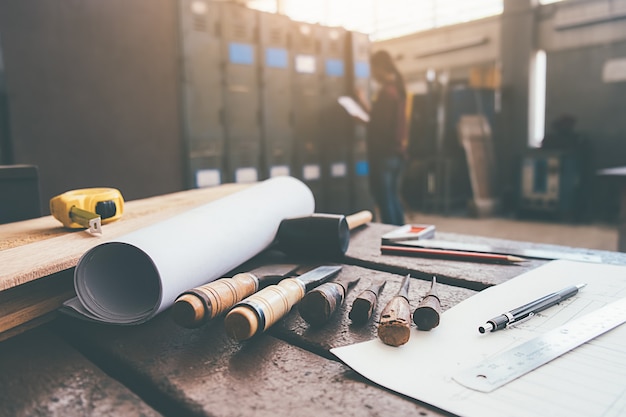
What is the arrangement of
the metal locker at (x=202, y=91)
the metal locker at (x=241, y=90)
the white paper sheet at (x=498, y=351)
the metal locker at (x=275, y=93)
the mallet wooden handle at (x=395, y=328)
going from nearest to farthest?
the white paper sheet at (x=498, y=351)
the mallet wooden handle at (x=395, y=328)
the metal locker at (x=202, y=91)
the metal locker at (x=241, y=90)
the metal locker at (x=275, y=93)

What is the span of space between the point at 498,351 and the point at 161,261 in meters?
0.41

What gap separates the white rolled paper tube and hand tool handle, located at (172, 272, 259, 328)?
0.07m

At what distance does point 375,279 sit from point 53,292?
49cm

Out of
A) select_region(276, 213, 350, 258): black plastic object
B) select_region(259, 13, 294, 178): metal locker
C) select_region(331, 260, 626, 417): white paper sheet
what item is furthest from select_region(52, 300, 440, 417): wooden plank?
select_region(259, 13, 294, 178): metal locker

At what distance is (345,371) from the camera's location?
48cm

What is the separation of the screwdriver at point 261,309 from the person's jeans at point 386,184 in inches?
127

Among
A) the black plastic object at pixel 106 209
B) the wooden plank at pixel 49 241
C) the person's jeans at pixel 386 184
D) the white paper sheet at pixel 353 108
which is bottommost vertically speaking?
the person's jeans at pixel 386 184

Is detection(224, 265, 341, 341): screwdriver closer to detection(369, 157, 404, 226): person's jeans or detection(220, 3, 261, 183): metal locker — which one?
detection(220, 3, 261, 183): metal locker

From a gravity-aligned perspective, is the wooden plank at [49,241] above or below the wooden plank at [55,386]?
above

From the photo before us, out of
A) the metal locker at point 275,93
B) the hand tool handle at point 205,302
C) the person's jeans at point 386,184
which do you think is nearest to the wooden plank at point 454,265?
the hand tool handle at point 205,302

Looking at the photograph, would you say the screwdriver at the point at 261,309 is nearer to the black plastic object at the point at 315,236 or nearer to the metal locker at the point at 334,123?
the black plastic object at the point at 315,236

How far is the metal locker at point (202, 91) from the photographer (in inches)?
121

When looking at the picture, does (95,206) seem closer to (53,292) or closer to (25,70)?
(53,292)

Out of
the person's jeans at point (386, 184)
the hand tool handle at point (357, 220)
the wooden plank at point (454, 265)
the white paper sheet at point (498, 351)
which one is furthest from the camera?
the person's jeans at point (386, 184)
